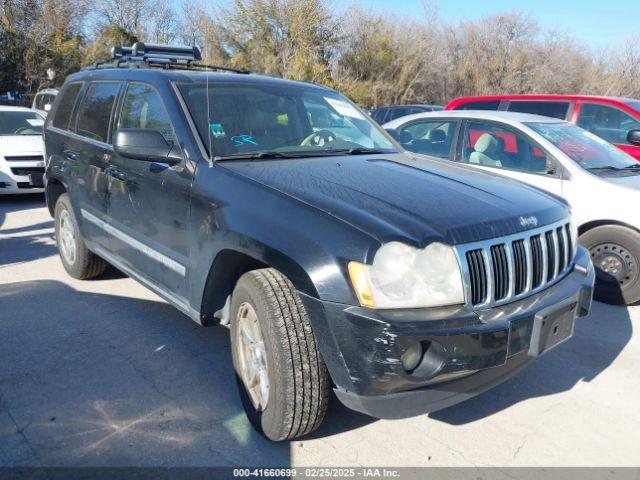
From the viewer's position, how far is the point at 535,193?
322cm

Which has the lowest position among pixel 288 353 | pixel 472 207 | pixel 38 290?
pixel 38 290

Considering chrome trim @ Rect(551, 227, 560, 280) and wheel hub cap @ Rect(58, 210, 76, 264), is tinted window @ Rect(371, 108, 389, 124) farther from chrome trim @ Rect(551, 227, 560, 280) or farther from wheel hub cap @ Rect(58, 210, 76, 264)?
chrome trim @ Rect(551, 227, 560, 280)

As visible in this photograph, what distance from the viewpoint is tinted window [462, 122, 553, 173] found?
17.4 feet

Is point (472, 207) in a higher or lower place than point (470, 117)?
lower

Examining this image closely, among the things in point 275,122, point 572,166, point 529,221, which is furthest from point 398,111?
point 529,221

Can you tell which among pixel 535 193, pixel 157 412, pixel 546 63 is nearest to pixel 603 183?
pixel 535 193

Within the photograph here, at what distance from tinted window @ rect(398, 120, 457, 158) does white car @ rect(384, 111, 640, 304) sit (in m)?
0.01

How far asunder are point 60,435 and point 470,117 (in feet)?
15.5

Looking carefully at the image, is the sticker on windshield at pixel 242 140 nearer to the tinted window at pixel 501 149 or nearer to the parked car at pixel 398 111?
the tinted window at pixel 501 149

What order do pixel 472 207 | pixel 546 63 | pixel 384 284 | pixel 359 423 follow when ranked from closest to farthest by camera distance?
pixel 384 284
pixel 472 207
pixel 359 423
pixel 546 63

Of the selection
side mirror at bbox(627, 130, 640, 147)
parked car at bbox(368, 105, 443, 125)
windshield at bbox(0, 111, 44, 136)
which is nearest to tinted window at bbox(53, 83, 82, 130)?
windshield at bbox(0, 111, 44, 136)

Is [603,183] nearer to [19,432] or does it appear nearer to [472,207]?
[472,207]

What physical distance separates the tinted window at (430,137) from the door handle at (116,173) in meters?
3.34

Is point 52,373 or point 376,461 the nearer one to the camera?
point 376,461
